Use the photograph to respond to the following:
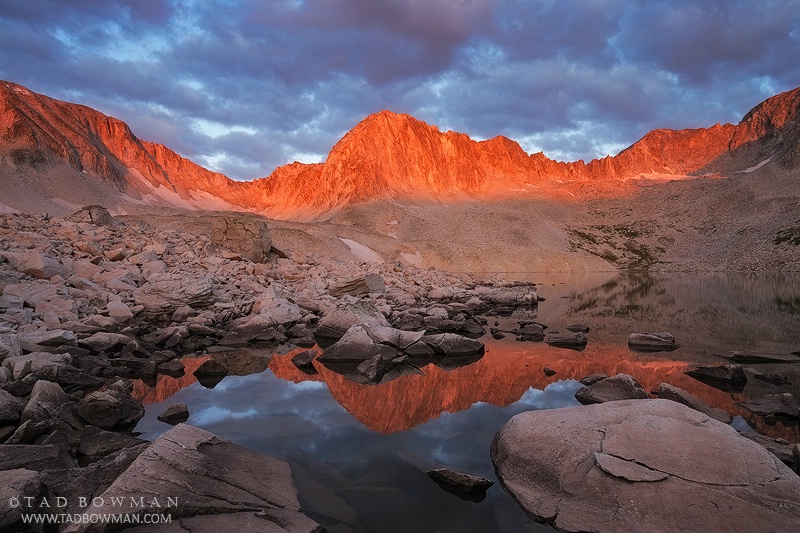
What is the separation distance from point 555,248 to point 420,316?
104909mm

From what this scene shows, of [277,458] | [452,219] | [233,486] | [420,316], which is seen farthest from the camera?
[452,219]

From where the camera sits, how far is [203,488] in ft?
17.9

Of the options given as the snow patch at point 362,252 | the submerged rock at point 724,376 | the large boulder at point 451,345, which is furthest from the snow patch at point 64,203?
the submerged rock at point 724,376

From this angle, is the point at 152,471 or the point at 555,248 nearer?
the point at 152,471

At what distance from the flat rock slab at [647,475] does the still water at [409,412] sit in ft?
1.70

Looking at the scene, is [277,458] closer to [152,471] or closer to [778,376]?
[152,471]

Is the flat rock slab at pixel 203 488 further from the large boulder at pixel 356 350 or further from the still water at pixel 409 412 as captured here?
the large boulder at pixel 356 350

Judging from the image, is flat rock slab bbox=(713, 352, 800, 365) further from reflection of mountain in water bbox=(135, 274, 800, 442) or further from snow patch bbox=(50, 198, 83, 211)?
snow patch bbox=(50, 198, 83, 211)

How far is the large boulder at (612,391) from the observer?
33.5 feet

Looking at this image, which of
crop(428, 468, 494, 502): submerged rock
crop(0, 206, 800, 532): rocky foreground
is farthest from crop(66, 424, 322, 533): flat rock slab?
crop(428, 468, 494, 502): submerged rock

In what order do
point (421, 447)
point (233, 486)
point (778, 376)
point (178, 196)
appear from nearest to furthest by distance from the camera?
point (233, 486) → point (421, 447) → point (778, 376) → point (178, 196)

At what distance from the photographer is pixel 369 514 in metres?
5.93

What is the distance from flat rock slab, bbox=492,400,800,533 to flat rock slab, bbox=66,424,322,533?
3.30m

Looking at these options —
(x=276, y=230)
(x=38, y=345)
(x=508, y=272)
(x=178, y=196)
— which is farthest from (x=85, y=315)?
(x=178, y=196)
